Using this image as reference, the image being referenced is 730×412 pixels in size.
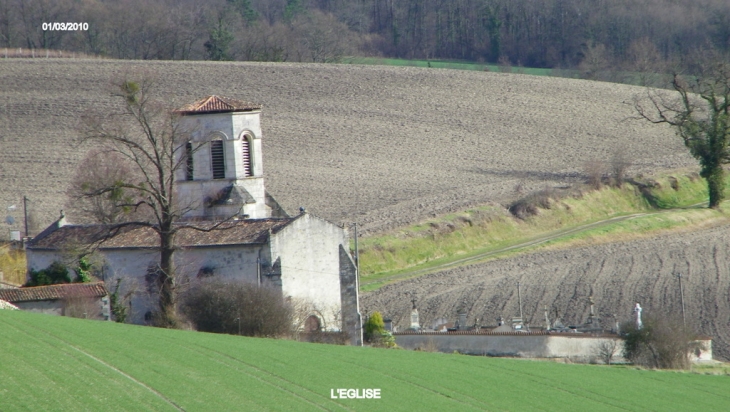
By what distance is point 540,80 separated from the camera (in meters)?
94.9

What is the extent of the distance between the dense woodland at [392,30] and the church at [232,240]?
57.5m

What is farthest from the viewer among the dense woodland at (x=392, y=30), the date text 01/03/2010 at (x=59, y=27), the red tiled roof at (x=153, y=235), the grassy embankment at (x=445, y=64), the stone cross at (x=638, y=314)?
the grassy embankment at (x=445, y=64)

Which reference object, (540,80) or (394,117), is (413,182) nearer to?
(394,117)

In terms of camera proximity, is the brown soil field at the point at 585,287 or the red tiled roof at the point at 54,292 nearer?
the red tiled roof at the point at 54,292

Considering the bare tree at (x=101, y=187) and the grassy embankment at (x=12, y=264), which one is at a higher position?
the bare tree at (x=101, y=187)

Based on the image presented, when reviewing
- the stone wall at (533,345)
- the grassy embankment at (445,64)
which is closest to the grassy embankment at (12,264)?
the stone wall at (533,345)

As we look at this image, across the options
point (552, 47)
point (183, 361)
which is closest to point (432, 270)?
point (183, 361)

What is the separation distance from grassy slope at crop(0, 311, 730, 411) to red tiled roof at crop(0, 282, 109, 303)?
4.83m

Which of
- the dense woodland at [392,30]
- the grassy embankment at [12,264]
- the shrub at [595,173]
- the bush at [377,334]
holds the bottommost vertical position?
the bush at [377,334]

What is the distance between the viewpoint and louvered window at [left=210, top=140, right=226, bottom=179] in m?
41.5

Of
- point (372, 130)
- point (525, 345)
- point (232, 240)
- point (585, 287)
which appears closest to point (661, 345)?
point (525, 345)

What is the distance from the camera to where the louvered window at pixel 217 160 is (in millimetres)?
41531

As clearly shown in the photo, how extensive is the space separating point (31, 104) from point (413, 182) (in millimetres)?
26672

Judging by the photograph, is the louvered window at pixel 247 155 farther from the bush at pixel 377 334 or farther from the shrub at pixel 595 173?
the shrub at pixel 595 173
